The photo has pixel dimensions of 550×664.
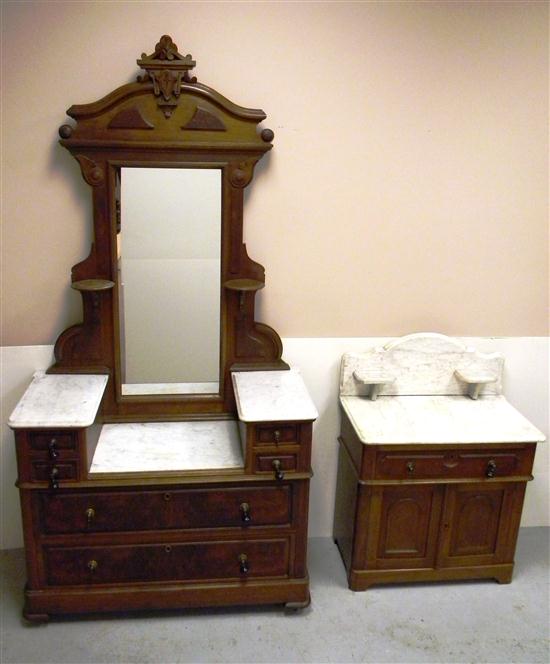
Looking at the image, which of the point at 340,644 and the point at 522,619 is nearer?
the point at 340,644

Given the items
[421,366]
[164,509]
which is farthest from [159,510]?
[421,366]

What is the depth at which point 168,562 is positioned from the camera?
8.57 ft

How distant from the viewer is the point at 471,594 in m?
2.88

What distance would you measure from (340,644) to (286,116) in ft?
6.99

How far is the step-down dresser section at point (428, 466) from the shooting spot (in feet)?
8.89

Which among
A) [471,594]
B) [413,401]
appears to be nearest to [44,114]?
[413,401]

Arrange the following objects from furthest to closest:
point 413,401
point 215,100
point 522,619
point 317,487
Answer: point 317,487 → point 413,401 → point 522,619 → point 215,100

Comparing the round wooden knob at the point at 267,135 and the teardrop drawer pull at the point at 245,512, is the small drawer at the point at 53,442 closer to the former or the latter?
the teardrop drawer pull at the point at 245,512

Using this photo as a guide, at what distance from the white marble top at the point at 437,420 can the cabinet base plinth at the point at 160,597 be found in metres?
0.70

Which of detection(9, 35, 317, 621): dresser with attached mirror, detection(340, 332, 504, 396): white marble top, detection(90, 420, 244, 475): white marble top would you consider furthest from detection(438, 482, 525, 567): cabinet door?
detection(90, 420, 244, 475): white marble top

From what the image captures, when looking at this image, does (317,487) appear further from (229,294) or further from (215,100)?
(215,100)

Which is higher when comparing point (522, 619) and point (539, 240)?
point (539, 240)

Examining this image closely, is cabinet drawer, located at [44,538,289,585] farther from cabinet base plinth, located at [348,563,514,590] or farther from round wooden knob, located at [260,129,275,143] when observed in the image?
round wooden knob, located at [260,129,275,143]

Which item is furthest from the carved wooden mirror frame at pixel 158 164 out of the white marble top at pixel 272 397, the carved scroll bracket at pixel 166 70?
the white marble top at pixel 272 397
